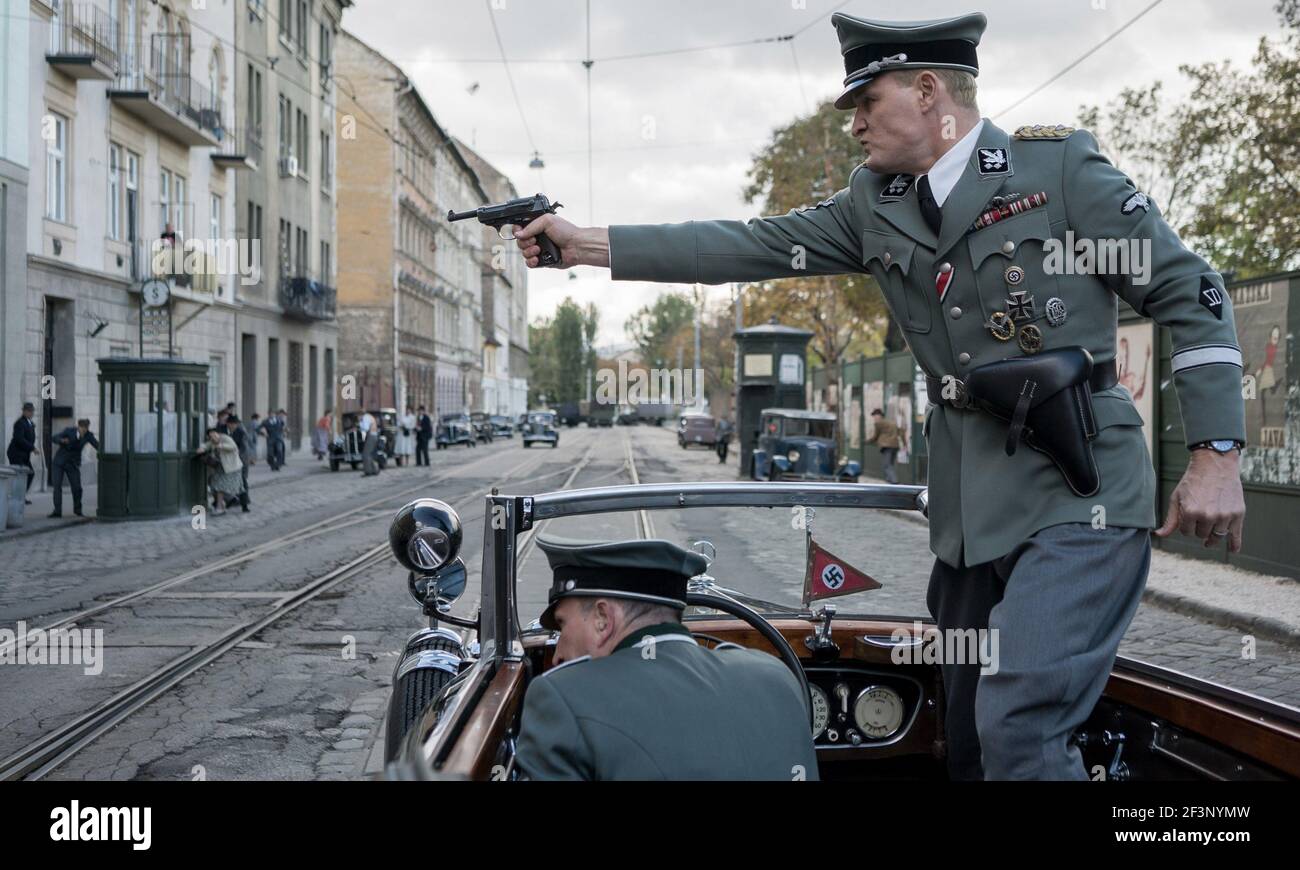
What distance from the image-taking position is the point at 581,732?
→ 1987mm

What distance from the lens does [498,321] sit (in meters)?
109

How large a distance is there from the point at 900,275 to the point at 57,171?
2499cm

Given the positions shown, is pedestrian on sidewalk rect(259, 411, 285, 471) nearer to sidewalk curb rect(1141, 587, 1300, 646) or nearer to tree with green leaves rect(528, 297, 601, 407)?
sidewalk curb rect(1141, 587, 1300, 646)

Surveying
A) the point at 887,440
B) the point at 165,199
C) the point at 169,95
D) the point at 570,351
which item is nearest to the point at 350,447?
the point at 165,199

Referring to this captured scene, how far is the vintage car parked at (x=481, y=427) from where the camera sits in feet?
206

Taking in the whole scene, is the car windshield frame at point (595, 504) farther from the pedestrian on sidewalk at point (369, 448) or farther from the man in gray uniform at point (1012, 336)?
the pedestrian on sidewalk at point (369, 448)

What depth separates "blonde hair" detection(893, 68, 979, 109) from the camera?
2436 millimetres

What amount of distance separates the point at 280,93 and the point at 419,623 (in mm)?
35132

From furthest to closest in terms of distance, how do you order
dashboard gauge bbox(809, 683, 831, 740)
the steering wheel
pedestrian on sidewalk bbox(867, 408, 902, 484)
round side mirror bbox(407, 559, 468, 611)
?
pedestrian on sidewalk bbox(867, 408, 902, 484) < round side mirror bbox(407, 559, 468, 611) < dashboard gauge bbox(809, 683, 831, 740) < the steering wheel

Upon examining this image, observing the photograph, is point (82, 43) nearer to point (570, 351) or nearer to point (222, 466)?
point (222, 466)

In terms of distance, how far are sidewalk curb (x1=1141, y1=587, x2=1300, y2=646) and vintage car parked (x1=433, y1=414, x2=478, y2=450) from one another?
45.2 meters

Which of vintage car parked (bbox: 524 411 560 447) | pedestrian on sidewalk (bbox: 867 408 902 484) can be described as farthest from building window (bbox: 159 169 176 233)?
vintage car parked (bbox: 524 411 560 447)
